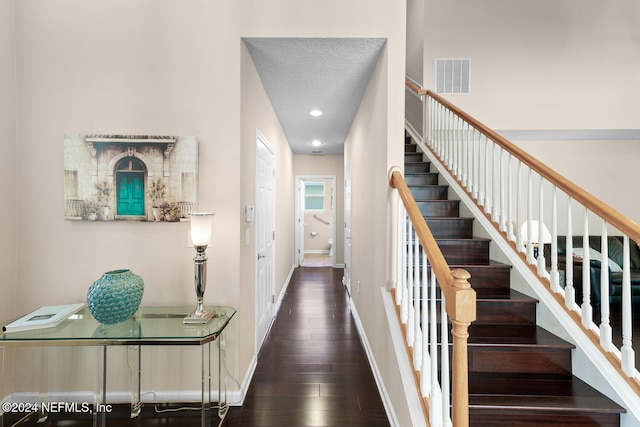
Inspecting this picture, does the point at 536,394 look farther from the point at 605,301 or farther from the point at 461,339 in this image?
the point at 461,339

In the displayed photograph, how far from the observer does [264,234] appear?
295 centimetres

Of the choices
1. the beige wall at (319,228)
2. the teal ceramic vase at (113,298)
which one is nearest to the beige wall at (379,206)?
the teal ceramic vase at (113,298)

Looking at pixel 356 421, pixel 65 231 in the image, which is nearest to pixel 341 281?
pixel 356 421

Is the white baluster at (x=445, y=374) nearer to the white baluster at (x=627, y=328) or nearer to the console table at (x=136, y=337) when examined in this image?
the white baluster at (x=627, y=328)

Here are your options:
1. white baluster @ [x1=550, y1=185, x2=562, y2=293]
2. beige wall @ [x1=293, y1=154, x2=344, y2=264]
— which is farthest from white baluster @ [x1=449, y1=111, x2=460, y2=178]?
beige wall @ [x1=293, y1=154, x2=344, y2=264]

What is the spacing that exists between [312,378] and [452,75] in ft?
14.4

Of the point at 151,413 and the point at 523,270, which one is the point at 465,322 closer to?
the point at 523,270

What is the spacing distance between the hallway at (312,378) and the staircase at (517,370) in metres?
0.69

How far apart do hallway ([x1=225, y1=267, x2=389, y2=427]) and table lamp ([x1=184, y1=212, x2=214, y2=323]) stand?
732 millimetres

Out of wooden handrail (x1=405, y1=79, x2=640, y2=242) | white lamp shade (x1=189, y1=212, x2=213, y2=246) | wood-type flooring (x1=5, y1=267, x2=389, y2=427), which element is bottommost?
wood-type flooring (x1=5, y1=267, x2=389, y2=427)

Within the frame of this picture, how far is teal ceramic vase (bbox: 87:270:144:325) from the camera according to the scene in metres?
1.58

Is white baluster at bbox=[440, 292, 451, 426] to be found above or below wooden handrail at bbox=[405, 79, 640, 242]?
below

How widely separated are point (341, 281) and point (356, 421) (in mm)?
3257

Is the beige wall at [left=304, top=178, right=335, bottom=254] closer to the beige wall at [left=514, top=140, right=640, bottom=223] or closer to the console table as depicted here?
the beige wall at [left=514, top=140, right=640, bottom=223]
